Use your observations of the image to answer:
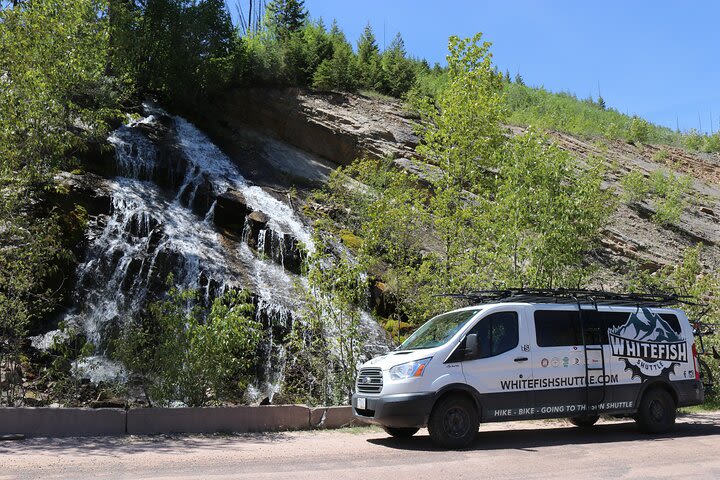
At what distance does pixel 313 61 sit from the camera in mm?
33188

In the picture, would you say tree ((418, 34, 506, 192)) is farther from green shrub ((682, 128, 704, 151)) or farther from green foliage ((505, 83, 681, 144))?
green shrub ((682, 128, 704, 151))

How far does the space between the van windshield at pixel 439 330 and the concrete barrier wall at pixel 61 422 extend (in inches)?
→ 186

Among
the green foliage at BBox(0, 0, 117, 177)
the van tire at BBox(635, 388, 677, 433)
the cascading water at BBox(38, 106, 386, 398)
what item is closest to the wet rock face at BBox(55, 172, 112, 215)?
the cascading water at BBox(38, 106, 386, 398)

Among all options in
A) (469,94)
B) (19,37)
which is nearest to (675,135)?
(469,94)

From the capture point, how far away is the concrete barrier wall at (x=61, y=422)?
8.99 m

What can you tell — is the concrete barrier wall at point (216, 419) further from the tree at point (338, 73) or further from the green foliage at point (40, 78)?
the tree at point (338, 73)

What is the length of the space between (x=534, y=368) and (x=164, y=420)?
5.94 meters

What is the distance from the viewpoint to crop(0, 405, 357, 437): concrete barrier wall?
9.10 m

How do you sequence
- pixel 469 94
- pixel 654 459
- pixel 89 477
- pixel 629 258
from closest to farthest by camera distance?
pixel 89 477
pixel 654 459
pixel 469 94
pixel 629 258

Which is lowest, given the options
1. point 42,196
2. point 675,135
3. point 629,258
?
point 629,258

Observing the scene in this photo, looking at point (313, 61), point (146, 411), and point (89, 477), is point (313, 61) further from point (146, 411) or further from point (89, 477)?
point (89, 477)

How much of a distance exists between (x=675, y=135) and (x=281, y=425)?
42.3m

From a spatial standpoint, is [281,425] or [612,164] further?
[612,164]

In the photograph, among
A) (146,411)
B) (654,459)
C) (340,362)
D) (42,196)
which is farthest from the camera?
(42,196)
